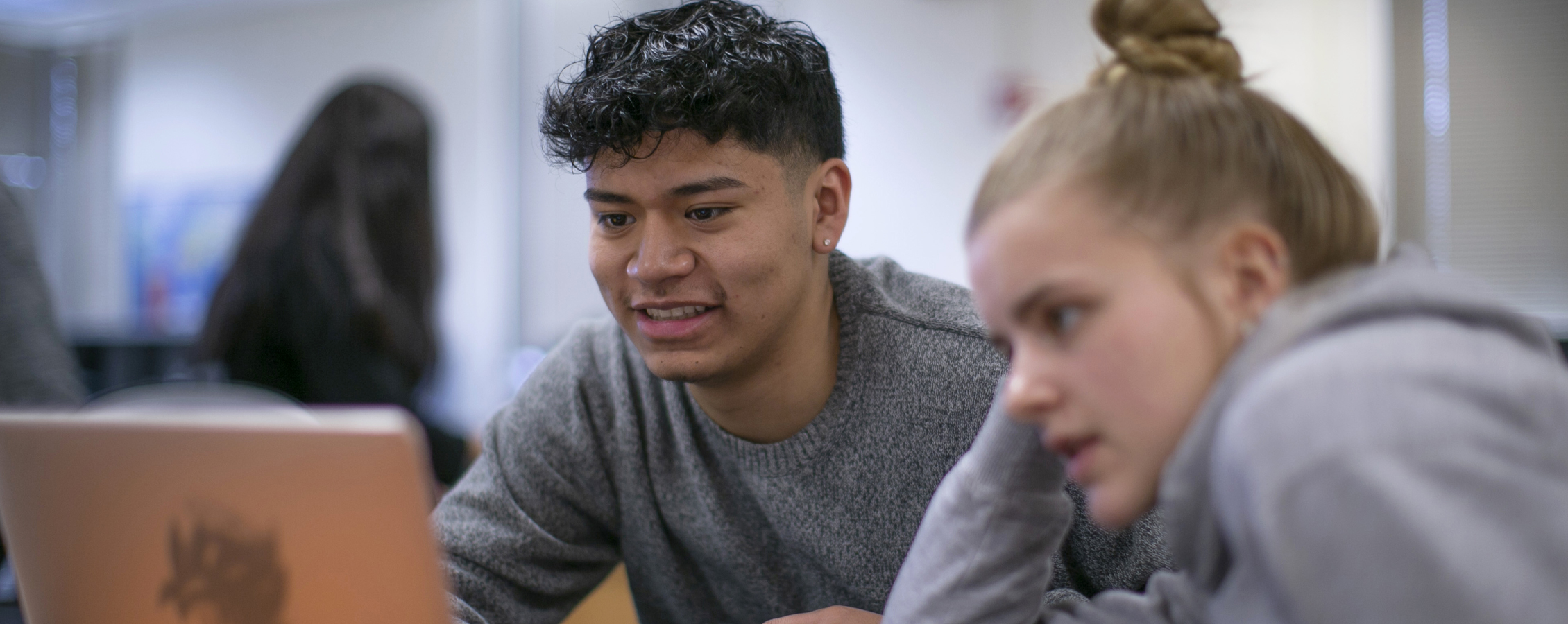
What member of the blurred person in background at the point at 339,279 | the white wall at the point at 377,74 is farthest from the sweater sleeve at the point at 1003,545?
the white wall at the point at 377,74

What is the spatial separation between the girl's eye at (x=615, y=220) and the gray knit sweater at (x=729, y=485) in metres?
0.21

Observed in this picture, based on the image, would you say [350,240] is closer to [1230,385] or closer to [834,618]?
[834,618]

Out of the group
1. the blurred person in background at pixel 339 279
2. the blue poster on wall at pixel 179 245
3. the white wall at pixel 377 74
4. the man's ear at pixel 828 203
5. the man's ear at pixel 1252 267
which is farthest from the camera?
the blue poster on wall at pixel 179 245

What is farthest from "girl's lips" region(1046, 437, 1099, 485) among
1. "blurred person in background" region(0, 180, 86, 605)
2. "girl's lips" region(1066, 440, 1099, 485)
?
"blurred person in background" region(0, 180, 86, 605)

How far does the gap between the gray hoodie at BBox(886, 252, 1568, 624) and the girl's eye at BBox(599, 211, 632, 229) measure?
69 centimetres

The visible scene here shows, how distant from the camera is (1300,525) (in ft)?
1.44

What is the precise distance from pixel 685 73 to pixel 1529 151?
3.03 metres

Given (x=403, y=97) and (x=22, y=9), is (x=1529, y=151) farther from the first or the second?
(x=22, y=9)

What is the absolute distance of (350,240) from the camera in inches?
73.9

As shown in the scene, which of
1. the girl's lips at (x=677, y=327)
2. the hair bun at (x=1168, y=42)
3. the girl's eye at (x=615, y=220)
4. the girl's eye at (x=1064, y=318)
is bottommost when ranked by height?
the girl's lips at (x=677, y=327)

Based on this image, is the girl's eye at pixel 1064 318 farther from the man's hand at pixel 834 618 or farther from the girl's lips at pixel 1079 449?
the man's hand at pixel 834 618

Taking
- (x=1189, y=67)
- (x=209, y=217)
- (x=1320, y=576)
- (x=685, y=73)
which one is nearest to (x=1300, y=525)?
(x=1320, y=576)

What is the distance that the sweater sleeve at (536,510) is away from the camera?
3.73 feet

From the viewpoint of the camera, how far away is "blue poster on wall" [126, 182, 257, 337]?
4672mm
